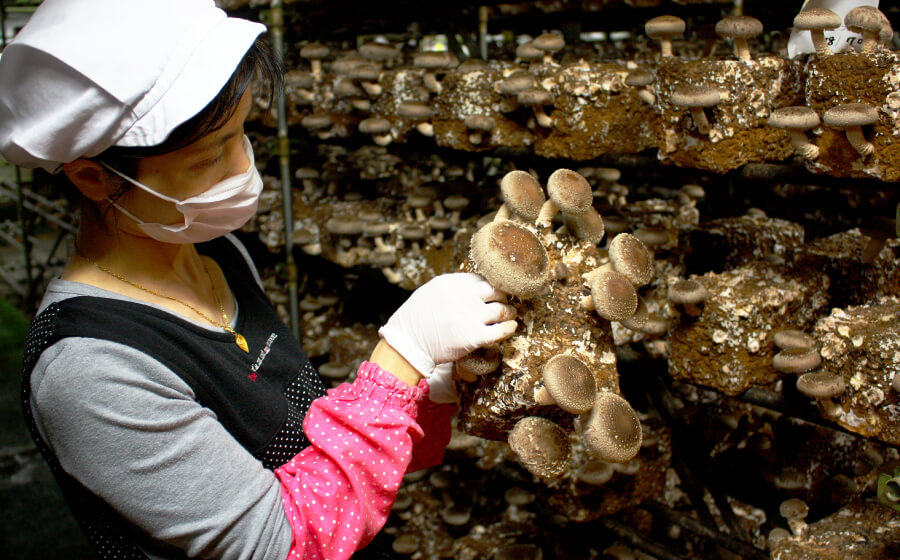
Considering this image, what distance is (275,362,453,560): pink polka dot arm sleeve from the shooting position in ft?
4.16

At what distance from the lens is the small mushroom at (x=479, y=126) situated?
7.90ft

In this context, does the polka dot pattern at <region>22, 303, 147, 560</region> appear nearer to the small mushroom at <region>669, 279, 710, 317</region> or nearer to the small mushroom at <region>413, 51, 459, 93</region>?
the small mushroom at <region>669, 279, 710, 317</region>

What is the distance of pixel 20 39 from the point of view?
1.10 metres

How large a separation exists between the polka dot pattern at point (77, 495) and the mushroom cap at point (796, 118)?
1568 millimetres

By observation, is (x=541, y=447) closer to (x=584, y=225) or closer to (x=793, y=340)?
(x=584, y=225)

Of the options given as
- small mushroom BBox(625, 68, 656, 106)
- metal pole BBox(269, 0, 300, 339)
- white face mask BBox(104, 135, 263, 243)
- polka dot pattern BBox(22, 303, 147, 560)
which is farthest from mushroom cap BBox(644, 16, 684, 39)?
polka dot pattern BBox(22, 303, 147, 560)

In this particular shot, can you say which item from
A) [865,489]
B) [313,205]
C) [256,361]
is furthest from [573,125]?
[313,205]

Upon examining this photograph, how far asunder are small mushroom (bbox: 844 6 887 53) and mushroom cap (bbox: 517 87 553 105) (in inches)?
32.2

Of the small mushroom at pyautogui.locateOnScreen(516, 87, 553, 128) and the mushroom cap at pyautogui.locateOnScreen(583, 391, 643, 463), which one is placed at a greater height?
the small mushroom at pyautogui.locateOnScreen(516, 87, 553, 128)

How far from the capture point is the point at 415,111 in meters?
2.61

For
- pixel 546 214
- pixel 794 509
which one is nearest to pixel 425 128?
pixel 546 214

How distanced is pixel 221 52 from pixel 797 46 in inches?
56.7

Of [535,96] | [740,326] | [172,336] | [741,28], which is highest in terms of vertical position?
[741,28]

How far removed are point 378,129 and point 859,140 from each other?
5.69 feet
